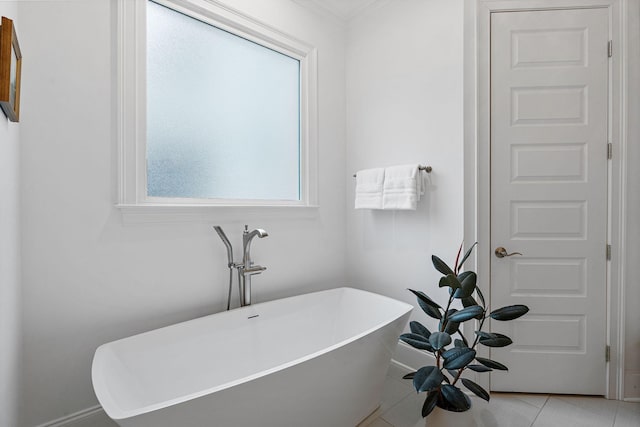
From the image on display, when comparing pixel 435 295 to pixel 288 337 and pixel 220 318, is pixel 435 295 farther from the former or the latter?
pixel 220 318

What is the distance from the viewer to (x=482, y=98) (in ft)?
6.36

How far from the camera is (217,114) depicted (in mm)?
2041

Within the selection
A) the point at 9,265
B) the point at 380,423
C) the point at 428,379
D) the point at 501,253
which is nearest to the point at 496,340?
the point at 428,379

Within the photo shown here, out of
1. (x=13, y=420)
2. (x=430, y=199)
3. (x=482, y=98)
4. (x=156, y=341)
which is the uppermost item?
(x=482, y=98)

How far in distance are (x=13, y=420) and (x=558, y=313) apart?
2.75 meters

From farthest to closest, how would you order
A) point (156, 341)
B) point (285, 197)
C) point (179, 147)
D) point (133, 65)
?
point (285, 197), point (179, 147), point (133, 65), point (156, 341)

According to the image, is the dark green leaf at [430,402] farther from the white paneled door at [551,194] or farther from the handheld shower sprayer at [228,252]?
the handheld shower sprayer at [228,252]

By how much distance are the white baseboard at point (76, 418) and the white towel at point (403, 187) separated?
2001mm

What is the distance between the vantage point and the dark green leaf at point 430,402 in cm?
136

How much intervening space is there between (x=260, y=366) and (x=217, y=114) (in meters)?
1.59

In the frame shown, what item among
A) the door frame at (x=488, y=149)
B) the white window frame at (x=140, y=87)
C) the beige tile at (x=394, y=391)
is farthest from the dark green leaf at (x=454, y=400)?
the white window frame at (x=140, y=87)

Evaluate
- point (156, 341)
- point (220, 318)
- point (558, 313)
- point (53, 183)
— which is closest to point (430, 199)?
point (558, 313)

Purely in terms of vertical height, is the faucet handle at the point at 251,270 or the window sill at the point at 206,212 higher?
the window sill at the point at 206,212

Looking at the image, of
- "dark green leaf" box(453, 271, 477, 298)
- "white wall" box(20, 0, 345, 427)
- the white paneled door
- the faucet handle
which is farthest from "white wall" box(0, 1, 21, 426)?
the white paneled door
